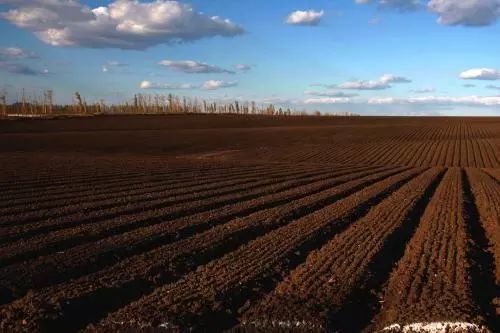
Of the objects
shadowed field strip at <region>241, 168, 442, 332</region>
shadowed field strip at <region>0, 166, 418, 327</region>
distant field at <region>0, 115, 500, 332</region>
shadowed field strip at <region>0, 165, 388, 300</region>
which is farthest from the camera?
shadowed field strip at <region>0, 165, 388, 300</region>

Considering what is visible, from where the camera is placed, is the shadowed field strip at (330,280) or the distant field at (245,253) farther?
the distant field at (245,253)

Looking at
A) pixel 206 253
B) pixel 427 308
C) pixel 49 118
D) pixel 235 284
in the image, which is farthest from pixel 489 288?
pixel 49 118

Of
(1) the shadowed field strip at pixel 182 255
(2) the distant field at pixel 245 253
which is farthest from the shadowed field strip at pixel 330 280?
(1) the shadowed field strip at pixel 182 255

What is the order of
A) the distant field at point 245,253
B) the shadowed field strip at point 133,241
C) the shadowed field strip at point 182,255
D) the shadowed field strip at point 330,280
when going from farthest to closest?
the shadowed field strip at point 133,241 → the shadowed field strip at point 182,255 → the distant field at point 245,253 → the shadowed field strip at point 330,280

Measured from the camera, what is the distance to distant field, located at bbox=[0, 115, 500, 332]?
6.34 meters

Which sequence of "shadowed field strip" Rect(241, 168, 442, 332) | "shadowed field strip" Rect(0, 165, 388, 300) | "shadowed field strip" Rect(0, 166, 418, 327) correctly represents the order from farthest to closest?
"shadowed field strip" Rect(0, 165, 388, 300) < "shadowed field strip" Rect(0, 166, 418, 327) < "shadowed field strip" Rect(241, 168, 442, 332)

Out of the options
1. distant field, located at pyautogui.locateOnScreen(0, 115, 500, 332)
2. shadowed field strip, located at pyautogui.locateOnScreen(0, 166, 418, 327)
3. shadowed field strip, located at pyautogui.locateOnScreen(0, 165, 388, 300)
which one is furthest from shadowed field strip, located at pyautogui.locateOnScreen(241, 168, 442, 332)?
shadowed field strip, located at pyautogui.locateOnScreen(0, 165, 388, 300)

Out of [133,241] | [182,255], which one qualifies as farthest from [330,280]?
[133,241]

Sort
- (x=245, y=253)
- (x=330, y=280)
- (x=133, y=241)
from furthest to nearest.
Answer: (x=133, y=241)
(x=245, y=253)
(x=330, y=280)

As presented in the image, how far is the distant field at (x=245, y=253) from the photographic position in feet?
20.8

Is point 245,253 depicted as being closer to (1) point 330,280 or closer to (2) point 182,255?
(2) point 182,255

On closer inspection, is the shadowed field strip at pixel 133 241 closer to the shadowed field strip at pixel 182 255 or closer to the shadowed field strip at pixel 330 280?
the shadowed field strip at pixel 182 255

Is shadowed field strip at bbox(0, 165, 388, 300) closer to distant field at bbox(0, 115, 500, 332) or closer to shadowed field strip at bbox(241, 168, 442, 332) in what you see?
distant field at bbox(0, 115, 500, 332)

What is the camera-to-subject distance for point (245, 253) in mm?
9109
